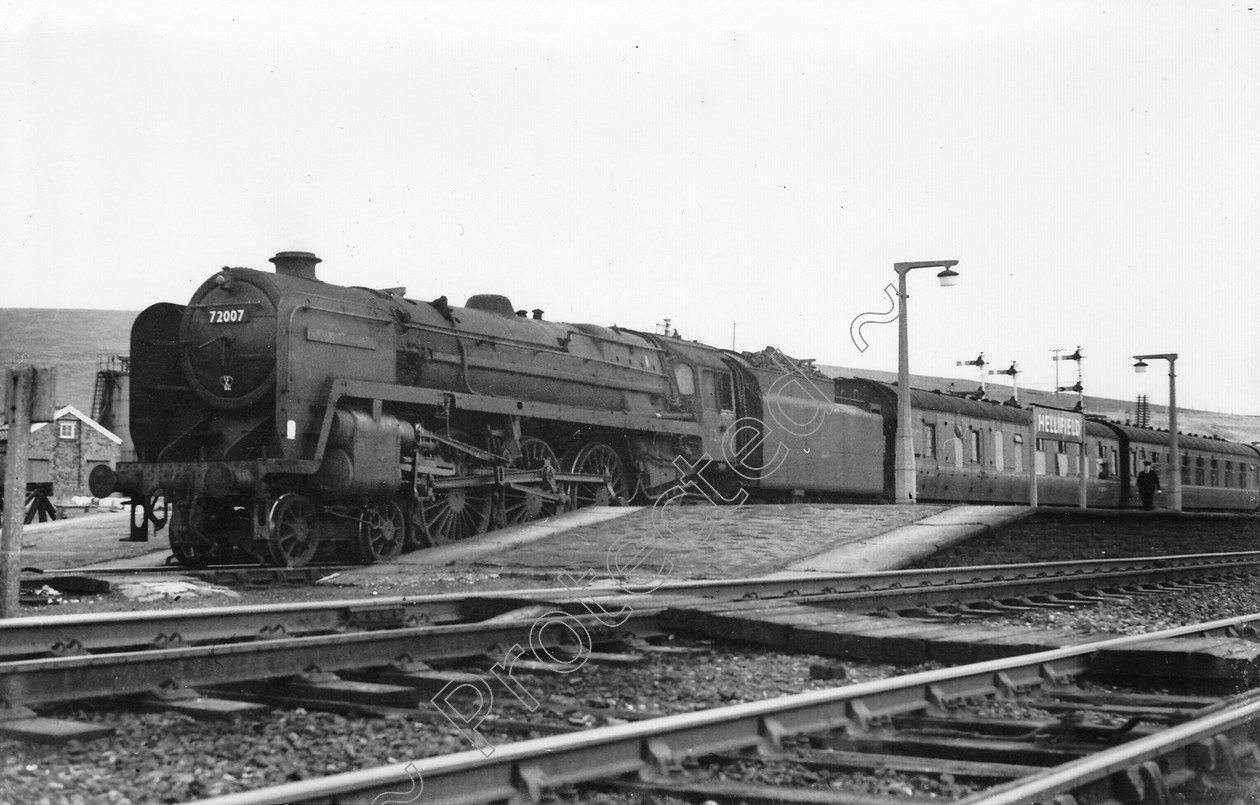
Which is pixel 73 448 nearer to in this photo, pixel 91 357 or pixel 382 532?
pixel 91 357

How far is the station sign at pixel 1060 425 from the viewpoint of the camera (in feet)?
86.9

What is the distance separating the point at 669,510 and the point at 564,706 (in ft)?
37.1

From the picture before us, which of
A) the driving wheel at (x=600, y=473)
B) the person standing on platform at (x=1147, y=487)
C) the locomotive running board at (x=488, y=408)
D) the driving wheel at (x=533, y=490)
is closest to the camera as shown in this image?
the locomotive running board at (x=488, y=408)

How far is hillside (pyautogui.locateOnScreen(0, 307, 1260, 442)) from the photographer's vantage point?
297 feet

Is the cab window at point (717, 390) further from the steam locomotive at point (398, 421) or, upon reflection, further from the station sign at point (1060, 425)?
the station sign at point (1060, 425)

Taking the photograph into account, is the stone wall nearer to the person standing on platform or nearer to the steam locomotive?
the steam locomotive

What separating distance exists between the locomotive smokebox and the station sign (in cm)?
1651

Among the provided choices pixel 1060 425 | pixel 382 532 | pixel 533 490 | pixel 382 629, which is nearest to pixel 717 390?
pixel 533 490

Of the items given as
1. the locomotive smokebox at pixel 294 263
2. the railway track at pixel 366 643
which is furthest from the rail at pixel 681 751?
the locomotive smokebox at pixel 294 263

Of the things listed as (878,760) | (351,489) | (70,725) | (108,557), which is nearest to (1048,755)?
(878,760)

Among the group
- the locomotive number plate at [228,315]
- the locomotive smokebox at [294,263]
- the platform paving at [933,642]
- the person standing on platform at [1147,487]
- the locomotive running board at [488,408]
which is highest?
the locomotive smokebox at [294,263]

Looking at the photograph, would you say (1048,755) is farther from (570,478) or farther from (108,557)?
(108,557)

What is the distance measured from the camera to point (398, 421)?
46.7 ft

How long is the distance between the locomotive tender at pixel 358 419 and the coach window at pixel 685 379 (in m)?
1.13
